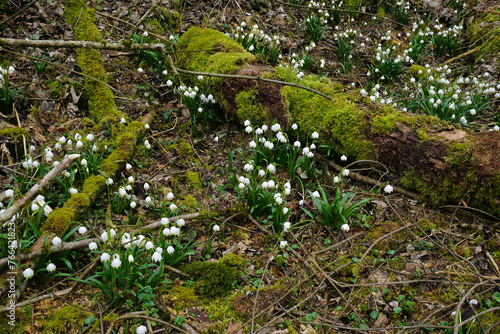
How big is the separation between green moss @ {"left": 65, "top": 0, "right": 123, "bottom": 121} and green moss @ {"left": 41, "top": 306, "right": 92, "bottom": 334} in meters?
2.84

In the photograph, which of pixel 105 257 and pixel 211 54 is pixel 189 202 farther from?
pixel 211 54

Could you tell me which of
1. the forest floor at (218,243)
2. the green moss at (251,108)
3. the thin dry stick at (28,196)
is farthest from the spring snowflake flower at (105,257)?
the green moss at (251,108)

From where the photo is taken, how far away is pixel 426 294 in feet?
9.64

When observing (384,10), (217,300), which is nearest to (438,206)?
(217,300)

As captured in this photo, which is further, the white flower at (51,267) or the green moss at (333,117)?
the green moss at (333,117)

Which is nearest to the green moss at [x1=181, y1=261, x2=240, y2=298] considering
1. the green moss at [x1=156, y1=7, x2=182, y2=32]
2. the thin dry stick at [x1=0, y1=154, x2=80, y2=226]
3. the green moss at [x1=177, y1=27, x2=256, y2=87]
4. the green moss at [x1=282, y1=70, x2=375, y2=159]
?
the thin dry stick at [x1=0, y1=154, x2=80, y2=226]

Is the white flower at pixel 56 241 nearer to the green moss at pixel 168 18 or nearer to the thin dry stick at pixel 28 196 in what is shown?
the thin dry stick at pixel 28 196

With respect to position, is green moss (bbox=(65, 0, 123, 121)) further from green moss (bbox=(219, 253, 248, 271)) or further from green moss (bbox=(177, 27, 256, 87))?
green moss (bbox=(219, 253, 248, 271))

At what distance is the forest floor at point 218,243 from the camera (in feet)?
9.04

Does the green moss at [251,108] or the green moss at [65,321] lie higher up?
the green moss at [251,108]

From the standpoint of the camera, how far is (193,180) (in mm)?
4309

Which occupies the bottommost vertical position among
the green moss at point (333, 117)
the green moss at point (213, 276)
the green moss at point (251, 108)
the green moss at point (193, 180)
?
the green moss at point (193, 180)

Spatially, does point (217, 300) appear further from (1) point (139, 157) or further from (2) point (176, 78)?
(2) point (176, 78)

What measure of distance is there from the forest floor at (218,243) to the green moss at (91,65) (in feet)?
0.62
